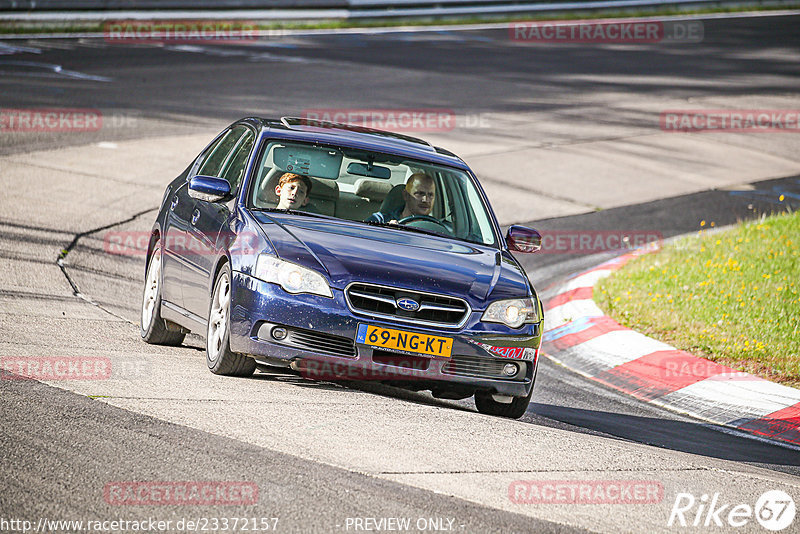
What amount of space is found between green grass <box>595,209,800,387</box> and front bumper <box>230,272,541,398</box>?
3.27 meters

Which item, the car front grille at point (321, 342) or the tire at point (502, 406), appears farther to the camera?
the tire at point (502, 406)

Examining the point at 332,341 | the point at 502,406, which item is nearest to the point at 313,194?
the point at 332,341

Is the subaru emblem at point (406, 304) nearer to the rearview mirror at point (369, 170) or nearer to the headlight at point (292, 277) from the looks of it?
the headlight at point (292, 277)

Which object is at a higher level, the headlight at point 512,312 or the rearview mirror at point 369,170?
the rearview mirror at point 369,170

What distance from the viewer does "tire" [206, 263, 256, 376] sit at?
695 cm

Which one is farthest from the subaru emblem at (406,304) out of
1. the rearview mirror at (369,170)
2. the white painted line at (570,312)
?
the white painted line at (570,312)

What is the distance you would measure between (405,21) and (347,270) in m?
28.4

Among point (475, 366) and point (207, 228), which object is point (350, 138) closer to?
point (207, 228)

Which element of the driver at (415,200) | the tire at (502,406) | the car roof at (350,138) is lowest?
the tire at (502,406)

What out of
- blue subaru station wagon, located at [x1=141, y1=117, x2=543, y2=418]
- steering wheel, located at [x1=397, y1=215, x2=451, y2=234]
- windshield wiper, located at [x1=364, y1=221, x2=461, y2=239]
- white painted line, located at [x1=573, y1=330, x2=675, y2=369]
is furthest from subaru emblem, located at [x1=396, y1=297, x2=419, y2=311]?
white painted line, located at [x1=573, y1=330, x2=675, y2=369]

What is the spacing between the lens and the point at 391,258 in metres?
6.95

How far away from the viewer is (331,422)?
6.02 meters

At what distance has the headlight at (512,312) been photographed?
22.8ft

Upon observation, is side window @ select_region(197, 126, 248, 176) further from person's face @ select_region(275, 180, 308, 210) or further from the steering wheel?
the steering wheel
